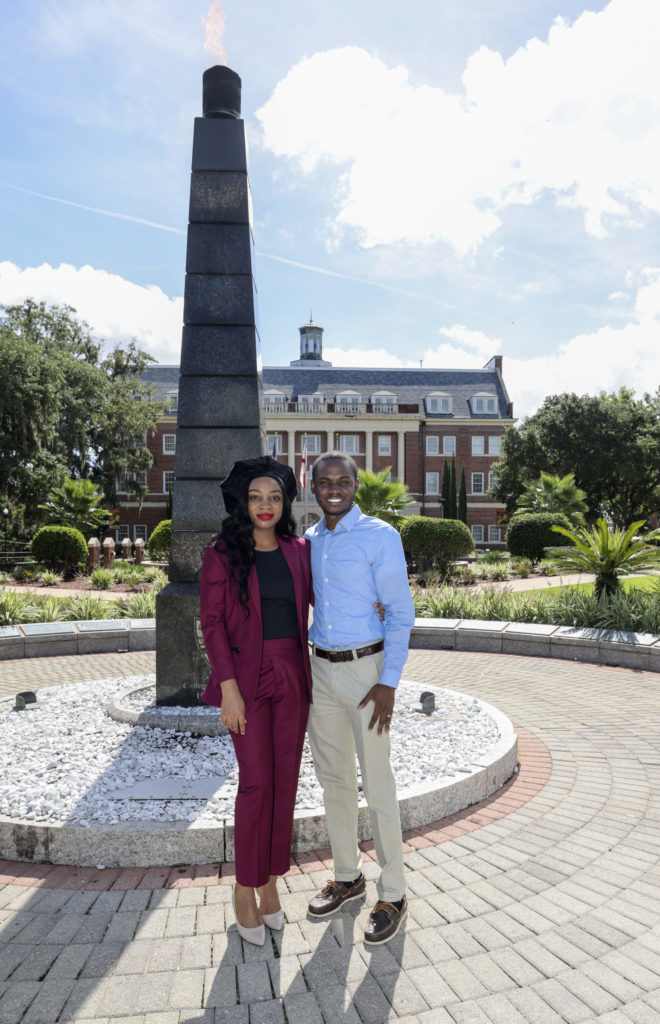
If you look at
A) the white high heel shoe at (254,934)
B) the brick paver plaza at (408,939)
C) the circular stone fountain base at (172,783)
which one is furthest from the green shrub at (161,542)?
the white high heel shoe at (254,934)

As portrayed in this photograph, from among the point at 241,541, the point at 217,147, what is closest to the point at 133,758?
the point at 241,541

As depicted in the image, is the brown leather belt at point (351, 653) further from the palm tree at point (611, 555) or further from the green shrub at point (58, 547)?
the green shrub at point (58, 547)

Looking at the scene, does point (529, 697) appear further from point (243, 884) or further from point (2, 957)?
point (2, 957)

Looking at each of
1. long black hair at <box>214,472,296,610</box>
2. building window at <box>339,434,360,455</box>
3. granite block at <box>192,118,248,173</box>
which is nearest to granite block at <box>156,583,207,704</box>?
long black hair at <box>214,472,296,610</box>

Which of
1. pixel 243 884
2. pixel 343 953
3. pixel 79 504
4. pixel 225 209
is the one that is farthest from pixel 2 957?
pixel 79 504

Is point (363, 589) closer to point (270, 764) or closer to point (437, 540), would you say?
point (270, 764)

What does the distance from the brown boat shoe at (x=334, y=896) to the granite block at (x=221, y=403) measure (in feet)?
11.8

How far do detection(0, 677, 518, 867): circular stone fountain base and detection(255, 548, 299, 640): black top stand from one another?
135 centimetres

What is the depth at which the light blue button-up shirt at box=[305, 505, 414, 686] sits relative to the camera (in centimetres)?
283

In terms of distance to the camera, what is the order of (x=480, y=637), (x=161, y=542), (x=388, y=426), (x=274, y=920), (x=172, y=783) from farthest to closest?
(x=388, y=426)
(x=161, y=542)
(x=480, y=637)
(x=172, y=783)
(x=274, y=920)

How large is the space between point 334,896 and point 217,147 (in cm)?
579

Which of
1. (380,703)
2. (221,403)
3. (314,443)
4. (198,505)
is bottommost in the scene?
(380,703)

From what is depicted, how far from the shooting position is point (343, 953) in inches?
106

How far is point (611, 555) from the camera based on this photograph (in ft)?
36.4
